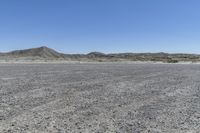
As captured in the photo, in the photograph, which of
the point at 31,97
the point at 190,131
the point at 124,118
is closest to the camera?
the point at 190,131

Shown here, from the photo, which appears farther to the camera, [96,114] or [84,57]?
[84,57]

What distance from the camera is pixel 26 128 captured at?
723 centimetres

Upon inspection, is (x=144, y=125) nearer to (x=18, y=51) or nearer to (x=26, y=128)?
(x=26, y=128)

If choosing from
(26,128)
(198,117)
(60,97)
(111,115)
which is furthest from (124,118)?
(60,97)

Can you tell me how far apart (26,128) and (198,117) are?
4.59 meters

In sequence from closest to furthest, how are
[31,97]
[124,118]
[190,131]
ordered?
[190,131] < [124,118] < [31,97]

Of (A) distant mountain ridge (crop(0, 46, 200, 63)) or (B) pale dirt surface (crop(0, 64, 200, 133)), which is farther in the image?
(A) distant mountain ridge (crop(0, 46, 200, 63))

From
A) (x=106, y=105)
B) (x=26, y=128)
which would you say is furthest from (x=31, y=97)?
A: (x=26, y=128)

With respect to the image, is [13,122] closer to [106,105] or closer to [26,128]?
[26,128]

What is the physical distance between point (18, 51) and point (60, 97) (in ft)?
598

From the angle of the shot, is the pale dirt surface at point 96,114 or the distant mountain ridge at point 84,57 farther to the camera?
the distant mountain ridge at point 84,57

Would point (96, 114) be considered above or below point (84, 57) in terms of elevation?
above

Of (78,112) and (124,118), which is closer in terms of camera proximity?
(124,118)

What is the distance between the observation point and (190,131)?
728 cm
